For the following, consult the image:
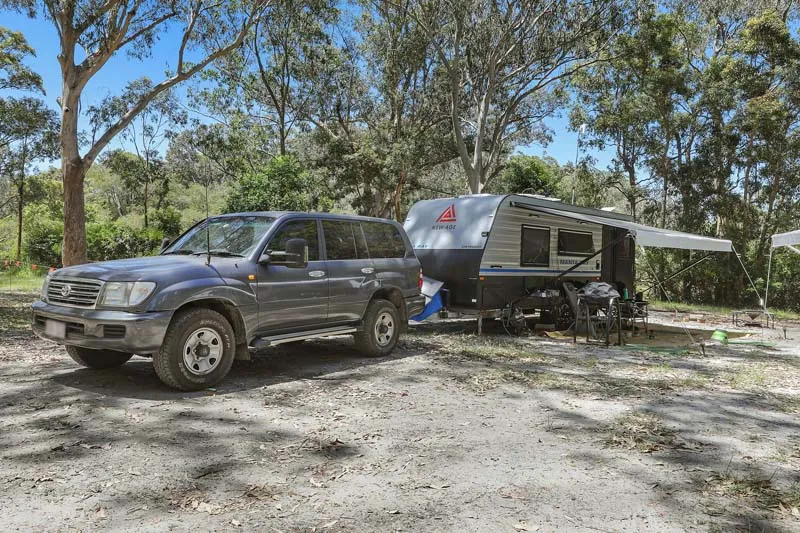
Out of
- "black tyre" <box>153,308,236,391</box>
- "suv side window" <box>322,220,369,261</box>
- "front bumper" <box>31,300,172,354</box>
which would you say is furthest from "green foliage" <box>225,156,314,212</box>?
"front bumper" <box>31,300,172,354</box>

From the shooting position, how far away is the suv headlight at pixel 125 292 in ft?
17.0

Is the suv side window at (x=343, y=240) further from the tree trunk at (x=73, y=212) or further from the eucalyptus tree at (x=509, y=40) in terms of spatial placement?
the eucalyptus tree at (x=509, y=40)

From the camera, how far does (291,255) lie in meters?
6.16

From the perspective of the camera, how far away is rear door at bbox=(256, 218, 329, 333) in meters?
6.16

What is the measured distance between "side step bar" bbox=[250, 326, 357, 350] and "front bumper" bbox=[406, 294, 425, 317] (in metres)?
1.02

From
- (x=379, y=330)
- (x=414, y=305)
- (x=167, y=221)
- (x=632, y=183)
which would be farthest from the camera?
(x=167, y=221)

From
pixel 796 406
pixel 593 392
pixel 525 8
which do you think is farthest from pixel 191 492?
pixel 525 8

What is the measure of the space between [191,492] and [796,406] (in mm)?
5924

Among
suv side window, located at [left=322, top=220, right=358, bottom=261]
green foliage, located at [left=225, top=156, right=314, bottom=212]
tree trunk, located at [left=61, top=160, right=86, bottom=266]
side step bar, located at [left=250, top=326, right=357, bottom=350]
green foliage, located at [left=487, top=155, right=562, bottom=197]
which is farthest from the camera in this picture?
green foliage, located at [left=487, top=155, right=562, bottom=197]

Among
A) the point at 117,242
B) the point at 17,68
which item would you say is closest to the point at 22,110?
the point at 17,68

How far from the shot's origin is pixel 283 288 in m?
6.32

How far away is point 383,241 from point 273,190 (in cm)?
1136

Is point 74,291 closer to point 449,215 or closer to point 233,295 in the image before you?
point 233,295

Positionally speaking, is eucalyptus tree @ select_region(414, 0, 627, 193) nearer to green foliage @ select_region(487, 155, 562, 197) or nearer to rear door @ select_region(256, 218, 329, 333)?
green foliage @ select_region(487, 155, 562, 197)
